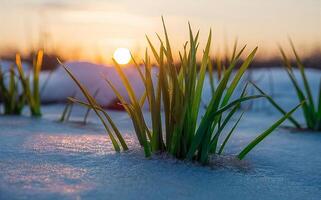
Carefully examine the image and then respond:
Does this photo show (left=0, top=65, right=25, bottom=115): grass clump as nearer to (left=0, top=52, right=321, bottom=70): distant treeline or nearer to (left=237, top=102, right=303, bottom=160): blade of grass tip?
(left=237, top=102, right=303, bottom=160): blade of grass tip

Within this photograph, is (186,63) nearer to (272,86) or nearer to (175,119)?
(175,119)

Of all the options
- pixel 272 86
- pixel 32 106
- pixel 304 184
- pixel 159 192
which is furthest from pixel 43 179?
pixel 272 86

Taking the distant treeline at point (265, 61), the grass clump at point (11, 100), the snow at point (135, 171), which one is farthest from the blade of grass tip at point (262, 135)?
the distant treeline at point (265, 61)

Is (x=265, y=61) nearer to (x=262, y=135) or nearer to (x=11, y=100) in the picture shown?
(x=11, y=100)

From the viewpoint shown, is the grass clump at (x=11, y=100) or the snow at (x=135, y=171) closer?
the snow at (x=135, y=171)

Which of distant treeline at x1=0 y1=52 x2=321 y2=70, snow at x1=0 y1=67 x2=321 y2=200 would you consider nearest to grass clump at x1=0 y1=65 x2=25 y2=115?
snow at x1=0 y1=67 x2=321 y2=200

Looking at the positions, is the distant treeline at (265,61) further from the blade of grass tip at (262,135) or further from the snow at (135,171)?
the blade of grass tip at (262,135)

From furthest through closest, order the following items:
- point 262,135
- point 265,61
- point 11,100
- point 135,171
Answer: point 265,61 < point 11,100 < point 262,135 < point 135,171

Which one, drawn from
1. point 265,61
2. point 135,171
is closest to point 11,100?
point 135,171
